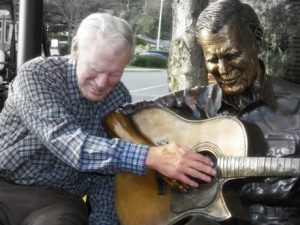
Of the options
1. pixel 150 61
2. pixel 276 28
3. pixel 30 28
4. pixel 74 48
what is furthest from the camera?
pixel 150 61

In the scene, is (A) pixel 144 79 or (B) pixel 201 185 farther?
(A) pixel 144 79

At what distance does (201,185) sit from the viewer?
7.11ft

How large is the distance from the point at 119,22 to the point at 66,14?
24.4ft

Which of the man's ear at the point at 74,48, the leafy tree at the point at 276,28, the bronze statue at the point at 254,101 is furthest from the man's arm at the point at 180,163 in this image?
the leafy tree at the point at 276,28

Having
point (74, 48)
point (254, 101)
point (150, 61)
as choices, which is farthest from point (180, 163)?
point (150, 61)

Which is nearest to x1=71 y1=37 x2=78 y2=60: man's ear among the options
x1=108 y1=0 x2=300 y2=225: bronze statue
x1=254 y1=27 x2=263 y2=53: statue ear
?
x1=108 y1=0 x2=300 y2=225: bronze statue

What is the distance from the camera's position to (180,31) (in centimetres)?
Result: 401

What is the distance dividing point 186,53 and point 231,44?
1.80 m

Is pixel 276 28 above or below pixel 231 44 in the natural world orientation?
below

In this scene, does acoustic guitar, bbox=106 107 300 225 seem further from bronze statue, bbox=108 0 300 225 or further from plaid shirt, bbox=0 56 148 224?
plaid shirt, bbox=0 56 148 224

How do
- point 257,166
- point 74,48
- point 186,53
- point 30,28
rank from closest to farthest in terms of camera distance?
point 257,166 → point 74,48 → point 30,28 → point 186,53

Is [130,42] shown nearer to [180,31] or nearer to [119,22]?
[119,22]

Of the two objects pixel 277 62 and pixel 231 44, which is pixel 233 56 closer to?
pixel 231 44

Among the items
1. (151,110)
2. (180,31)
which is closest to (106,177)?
(151,110)
